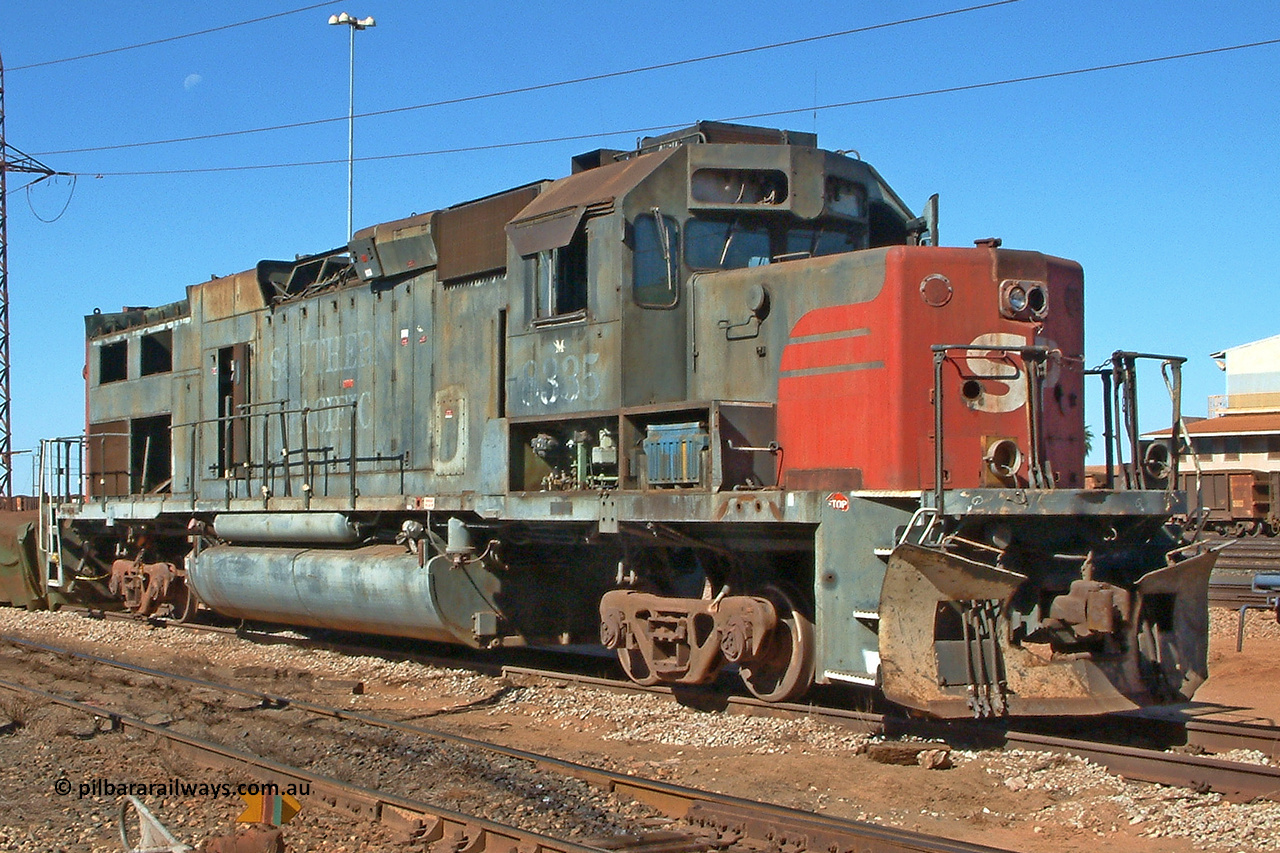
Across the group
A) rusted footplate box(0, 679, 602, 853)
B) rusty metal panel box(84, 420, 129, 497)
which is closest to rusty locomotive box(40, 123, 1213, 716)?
rusted footplate box(0, 679, 602, 853)

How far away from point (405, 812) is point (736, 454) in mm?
3149

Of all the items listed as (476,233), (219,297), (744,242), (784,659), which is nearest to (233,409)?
(219,297)

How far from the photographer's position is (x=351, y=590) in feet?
36.1

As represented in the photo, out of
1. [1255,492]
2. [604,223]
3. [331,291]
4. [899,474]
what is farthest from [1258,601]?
[1255,492]

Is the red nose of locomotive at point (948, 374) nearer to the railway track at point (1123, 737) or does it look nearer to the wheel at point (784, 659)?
the wheel at point (784, 659)

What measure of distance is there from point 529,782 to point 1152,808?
125 inches

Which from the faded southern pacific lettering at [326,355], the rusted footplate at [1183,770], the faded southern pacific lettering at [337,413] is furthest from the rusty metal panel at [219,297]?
the rusted footplate at [1183,770]

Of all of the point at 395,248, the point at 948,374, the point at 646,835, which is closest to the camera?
the point at 646,835

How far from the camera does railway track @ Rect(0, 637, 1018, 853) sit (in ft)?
17.5

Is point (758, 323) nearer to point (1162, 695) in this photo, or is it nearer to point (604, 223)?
point (604, 223)

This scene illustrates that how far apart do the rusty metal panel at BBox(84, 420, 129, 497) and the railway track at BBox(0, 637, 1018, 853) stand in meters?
9.18

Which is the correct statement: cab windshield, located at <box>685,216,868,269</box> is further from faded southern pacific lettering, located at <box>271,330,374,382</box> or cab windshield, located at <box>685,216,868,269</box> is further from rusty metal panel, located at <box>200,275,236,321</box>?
rusty metal panel, located at <box>200,275,236,321</box>

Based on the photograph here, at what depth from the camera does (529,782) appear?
6695 mm

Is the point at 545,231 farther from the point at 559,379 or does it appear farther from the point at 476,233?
the point at 476,233
